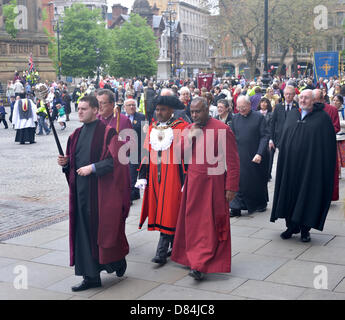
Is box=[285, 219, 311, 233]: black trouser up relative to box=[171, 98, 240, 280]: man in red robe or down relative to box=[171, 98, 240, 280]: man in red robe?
down

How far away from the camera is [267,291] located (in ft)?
18.2

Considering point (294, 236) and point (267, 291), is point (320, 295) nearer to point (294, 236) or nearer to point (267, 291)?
point (267, 291)

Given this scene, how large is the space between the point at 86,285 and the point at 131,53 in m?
64.4

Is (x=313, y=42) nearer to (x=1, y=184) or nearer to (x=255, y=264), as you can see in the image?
(x=1, y=184)

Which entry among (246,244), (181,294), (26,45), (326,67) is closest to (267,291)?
(181,294)

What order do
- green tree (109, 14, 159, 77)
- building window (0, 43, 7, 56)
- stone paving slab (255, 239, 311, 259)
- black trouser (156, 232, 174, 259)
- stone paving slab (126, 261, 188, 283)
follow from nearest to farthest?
stone paving slab (126, 261, 188, 283) < black trouser (156, 232, 174, 259) < stone paving slab (255, 239, 311, 259) < building window (0, 43, 7, 56) < green tree (109, 14, 159, 77)

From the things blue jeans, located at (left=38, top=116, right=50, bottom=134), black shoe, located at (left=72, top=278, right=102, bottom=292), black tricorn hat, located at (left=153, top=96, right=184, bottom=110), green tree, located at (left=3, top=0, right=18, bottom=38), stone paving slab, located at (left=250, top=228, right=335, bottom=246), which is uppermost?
green tree, located at (left=3, top=0, right=18, bottom=38)

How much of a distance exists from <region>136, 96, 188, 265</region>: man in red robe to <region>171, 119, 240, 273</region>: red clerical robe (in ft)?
0.93

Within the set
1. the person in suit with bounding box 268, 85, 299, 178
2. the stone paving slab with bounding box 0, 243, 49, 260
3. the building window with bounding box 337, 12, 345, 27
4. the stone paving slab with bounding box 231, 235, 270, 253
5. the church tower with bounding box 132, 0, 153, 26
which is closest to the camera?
the stone paving slab with bounding box 0, 243, 49, 260

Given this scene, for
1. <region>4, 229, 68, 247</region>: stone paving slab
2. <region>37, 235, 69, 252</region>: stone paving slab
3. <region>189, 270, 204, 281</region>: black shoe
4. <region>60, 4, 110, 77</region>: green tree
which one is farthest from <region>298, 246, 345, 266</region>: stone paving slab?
<region>60, 4, 110, 77</region>: green tree

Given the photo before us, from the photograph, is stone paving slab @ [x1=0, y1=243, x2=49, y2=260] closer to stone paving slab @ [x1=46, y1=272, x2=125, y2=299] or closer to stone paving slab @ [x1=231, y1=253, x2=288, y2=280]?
stone paving slab @ [x1=46, y1=272, x2=125, y2=299]

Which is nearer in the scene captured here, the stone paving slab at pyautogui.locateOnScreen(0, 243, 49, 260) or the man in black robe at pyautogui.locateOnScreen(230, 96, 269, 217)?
the stone paving slab at pyautogui.locateOnScreen(0, 243, 49, 260)

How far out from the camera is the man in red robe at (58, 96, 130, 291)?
18.5 feet
